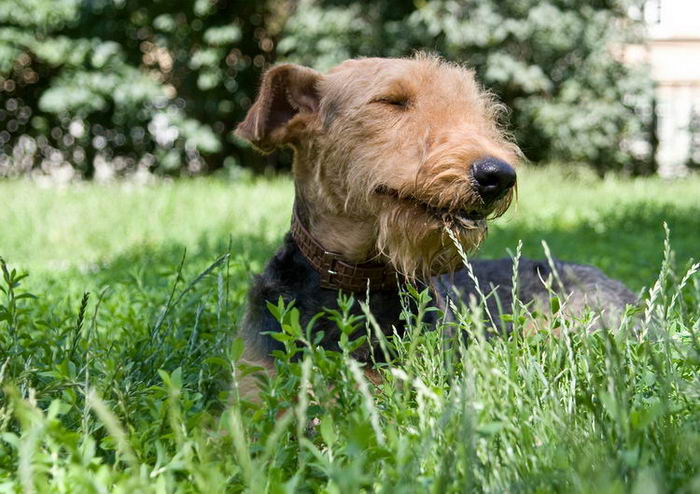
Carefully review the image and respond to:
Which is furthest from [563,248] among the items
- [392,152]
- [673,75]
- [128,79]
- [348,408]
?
[673,75]

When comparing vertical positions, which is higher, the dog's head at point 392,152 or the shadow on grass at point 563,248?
the dog's head at point 392,152

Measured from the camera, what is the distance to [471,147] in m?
2.59

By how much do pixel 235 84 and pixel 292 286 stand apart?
562 inches

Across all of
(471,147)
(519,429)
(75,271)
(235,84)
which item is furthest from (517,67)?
(519,429)

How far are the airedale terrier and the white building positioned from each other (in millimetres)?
15223

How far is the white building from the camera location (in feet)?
57.3

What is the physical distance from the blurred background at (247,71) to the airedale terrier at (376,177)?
37.7ft

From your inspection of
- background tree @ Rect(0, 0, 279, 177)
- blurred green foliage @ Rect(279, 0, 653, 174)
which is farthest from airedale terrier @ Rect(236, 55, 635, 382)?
background tree @ Rect(0, 0, 279, 177)

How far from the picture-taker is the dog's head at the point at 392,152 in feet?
8.46

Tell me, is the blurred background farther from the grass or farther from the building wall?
the grass

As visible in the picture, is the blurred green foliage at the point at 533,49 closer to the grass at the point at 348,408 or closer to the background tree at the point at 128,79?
the background tree at the point at 128,79

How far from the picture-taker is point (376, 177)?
2.75 meters

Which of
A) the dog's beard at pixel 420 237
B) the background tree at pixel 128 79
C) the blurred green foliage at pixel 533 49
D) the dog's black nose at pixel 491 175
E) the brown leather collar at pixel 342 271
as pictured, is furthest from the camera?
the background tree at pixel 128 79

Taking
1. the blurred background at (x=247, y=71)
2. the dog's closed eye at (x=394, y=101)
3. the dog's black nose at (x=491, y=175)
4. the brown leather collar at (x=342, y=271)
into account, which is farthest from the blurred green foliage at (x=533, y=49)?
the dog's black nose at (x=491, y=175)
